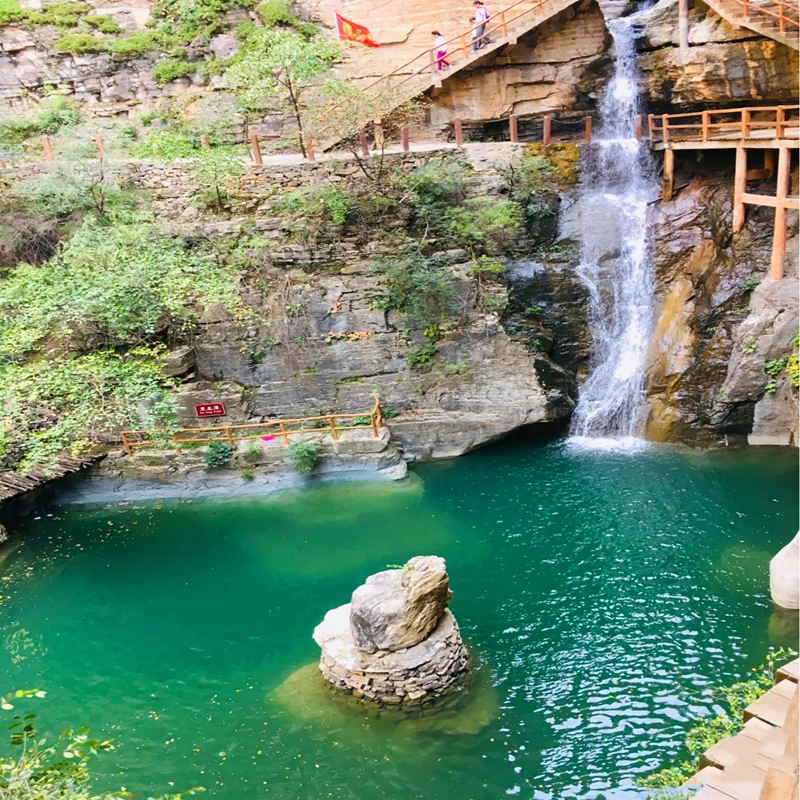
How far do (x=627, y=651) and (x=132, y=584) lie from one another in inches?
430

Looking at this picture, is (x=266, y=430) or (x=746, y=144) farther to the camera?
(x=266, y=430)

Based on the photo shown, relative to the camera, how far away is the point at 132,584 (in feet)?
48.6

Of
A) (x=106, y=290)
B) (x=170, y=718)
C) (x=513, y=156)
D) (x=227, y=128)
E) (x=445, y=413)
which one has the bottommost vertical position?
(x=170, y=718)

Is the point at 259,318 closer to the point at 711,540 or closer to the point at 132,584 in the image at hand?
the point at 132,584

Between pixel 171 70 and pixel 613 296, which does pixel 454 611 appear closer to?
pixel 613 296

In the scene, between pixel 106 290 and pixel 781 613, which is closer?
pixel 781 613

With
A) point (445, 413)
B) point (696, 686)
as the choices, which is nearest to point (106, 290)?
point (445, 413)

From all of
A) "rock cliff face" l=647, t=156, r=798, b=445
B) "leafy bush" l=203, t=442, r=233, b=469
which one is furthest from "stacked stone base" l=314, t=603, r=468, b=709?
"rock cliff face" l=647, t=156, r=798, b=445

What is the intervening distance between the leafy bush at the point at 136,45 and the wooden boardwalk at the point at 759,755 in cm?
2859

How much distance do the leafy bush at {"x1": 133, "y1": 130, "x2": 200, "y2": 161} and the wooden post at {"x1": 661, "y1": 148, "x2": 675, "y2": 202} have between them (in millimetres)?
15278

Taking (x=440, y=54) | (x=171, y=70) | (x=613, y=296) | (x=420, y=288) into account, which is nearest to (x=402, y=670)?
(x=420, y=288)

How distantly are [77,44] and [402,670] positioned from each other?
2628 centimetres

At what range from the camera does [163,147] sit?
2153 centimetres

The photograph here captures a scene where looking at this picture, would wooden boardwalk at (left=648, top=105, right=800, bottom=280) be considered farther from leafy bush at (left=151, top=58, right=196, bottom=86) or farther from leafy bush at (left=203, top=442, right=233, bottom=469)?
leafy bush at (left=151, top=58, right=196, bottom=86)
